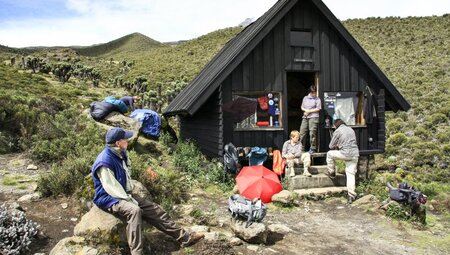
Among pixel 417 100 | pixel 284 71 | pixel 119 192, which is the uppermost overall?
pixel 284 71

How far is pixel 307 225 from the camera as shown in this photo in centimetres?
804

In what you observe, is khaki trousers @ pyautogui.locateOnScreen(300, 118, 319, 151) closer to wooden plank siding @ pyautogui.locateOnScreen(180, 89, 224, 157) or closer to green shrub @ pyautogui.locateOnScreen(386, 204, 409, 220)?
wooden plank siding @ pyautogui.locateOnScreen(180, 89, 224, 157)

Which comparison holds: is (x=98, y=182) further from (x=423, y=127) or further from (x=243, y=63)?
(x=423, y=127)

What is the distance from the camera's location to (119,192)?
16.8ft

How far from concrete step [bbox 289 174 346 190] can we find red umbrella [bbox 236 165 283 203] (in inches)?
41.3

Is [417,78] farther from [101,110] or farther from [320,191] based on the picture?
[101,110]

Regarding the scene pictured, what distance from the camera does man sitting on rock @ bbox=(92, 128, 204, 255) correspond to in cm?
507

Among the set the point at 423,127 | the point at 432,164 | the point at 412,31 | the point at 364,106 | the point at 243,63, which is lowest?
the point at 432,164

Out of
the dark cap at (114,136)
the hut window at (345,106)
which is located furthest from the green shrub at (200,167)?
the dark cap at (114,136)

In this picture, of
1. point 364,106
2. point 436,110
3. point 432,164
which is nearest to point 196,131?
point 364,106

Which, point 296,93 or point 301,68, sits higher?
point 301,68

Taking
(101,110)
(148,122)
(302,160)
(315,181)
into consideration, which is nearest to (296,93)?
(302,160)

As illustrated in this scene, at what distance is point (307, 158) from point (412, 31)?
163 ft

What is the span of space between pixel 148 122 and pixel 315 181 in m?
7.00
